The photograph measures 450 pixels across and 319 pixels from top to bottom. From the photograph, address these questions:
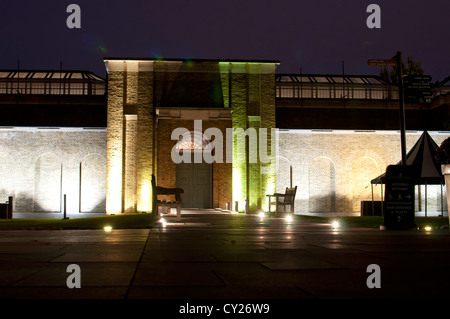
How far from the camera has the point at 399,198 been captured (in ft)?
29.6

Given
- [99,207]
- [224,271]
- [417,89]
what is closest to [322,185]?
[99,207]

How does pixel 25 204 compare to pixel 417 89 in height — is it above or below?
below

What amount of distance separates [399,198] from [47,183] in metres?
19.3

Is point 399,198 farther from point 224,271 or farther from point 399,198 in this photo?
point 224,271

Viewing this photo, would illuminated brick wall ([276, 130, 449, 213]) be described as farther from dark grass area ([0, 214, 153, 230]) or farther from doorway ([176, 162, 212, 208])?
dark grass area ([0, 214, 153, 230])

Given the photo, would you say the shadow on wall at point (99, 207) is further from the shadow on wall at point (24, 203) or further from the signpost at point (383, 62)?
the signpost at point (383, 62)

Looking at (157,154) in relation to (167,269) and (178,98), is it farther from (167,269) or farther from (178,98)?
(167,269)

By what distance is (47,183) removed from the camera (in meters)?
23.9

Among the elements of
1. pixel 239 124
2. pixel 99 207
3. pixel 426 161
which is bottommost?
pixel 99 207

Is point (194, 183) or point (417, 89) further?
point (194, 183)

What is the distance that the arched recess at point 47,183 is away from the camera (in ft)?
77.8

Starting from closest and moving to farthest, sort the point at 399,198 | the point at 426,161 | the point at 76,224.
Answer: the point at 399,198 < the point at 76,224 < the point at 426,161

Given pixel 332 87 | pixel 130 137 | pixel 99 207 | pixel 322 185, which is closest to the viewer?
pixel 130 137

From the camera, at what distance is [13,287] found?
109 inches
